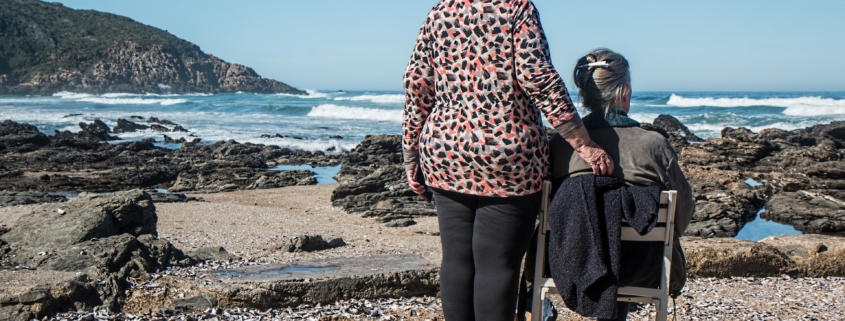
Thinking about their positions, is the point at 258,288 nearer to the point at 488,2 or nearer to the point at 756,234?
the point at 488,2

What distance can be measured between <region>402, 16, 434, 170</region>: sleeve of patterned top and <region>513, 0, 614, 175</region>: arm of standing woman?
373 mm

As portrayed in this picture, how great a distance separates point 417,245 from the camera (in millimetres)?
6996

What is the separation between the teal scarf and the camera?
8.36ft

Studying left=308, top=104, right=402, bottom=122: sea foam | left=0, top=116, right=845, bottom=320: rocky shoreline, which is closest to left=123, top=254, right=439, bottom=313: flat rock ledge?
left=0, top=116, right=845, bottom=320: rocky shoreline

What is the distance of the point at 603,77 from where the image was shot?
2.56 metres

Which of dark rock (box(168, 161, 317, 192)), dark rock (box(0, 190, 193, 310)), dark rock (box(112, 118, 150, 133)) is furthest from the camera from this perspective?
dark rock (box(112, 118, 150, 133))

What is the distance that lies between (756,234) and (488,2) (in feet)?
23.5

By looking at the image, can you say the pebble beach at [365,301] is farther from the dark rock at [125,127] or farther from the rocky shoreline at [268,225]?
the dark rock at [125,127]

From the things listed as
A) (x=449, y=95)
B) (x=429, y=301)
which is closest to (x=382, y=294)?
(x=429, y=301)

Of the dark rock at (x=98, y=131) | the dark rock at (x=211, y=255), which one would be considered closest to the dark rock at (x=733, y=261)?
the dark rock at (x=211, y=255)

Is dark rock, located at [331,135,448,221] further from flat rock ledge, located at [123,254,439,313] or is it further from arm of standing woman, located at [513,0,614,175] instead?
arm of standing woman, located at [513,0,614,175]

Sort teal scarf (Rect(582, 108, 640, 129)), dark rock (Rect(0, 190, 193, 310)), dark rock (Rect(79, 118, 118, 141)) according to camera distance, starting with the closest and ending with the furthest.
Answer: teal scarf (Rect(582, 108, 640, 129)), dark rock (Rect(0, 190, 193, 310)), dark rock (Rect(79, 118, 118, 141))

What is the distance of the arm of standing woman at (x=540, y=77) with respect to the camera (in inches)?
91.5

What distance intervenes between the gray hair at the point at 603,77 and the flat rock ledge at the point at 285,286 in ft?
6.79
